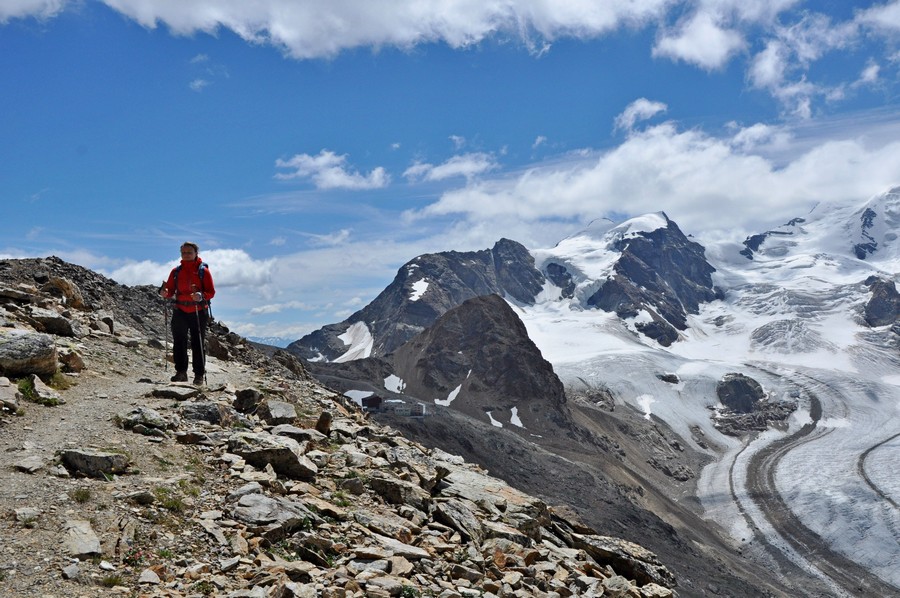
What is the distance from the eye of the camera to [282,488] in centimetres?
1027

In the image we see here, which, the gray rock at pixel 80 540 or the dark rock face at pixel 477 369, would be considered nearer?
the gray rock at pixel 80 540

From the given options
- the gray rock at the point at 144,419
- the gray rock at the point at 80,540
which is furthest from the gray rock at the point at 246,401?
the gray rock at the point at 80,540

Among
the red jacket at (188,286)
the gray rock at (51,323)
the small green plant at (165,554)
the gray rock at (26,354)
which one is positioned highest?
the red jacket at (188,286)

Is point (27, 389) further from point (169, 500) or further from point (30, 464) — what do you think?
point (169, 500)

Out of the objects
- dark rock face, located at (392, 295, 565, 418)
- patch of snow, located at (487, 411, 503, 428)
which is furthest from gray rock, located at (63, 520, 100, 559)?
dark rock face, located at (392, 295, 565, 418)

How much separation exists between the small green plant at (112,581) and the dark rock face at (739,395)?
20053 centimetres

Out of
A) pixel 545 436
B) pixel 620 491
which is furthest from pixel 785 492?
pixel 620 491

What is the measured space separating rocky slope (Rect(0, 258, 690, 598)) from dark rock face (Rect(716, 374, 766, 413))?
630 feet

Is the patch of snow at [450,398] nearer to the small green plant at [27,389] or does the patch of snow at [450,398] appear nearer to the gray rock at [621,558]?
the gray rock at [621,558]

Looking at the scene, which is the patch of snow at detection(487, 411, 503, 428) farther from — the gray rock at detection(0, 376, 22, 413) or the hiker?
the gray rock at detection(0, 376, 22, 413)

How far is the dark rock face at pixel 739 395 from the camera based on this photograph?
190500mm

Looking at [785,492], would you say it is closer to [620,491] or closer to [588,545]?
[620,491]

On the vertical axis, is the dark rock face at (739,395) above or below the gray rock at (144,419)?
below

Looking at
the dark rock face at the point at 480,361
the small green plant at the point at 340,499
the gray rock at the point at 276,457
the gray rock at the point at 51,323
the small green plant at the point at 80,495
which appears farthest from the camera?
the dark rock face at the point at 480,361
